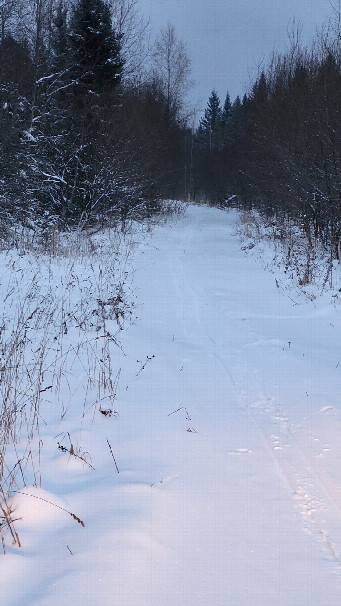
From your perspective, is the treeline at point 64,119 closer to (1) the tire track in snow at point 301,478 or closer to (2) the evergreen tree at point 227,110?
(1) the tire track in snow at point 301,478

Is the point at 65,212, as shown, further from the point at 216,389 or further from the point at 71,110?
the point at 216,389

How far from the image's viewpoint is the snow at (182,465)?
6.26 feet

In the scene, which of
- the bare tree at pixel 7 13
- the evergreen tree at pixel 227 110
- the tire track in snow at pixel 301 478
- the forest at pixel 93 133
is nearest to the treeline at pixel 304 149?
the forest at pixel 93 133

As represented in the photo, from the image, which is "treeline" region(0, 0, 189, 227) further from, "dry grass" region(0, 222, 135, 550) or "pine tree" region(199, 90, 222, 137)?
"pine tree" region(199, 90, 222, 137)

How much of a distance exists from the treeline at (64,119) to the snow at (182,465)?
8.08m

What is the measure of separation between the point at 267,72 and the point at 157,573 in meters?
29.5

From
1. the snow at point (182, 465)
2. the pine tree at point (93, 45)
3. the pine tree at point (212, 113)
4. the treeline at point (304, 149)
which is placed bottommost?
the snow at point (182, 465)

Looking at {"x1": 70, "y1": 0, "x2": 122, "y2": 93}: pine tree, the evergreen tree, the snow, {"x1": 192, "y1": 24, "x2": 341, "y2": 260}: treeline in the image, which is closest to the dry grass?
the snow

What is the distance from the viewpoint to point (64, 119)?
1509 centimetres

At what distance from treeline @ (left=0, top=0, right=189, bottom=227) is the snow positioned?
8.08 m

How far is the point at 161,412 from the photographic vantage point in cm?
373

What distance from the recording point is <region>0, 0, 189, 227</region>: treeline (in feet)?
44.6

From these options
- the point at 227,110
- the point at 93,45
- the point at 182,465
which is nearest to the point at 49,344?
the point at 182,465

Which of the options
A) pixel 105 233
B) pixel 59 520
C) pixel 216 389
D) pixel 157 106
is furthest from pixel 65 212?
pixel 157 106
